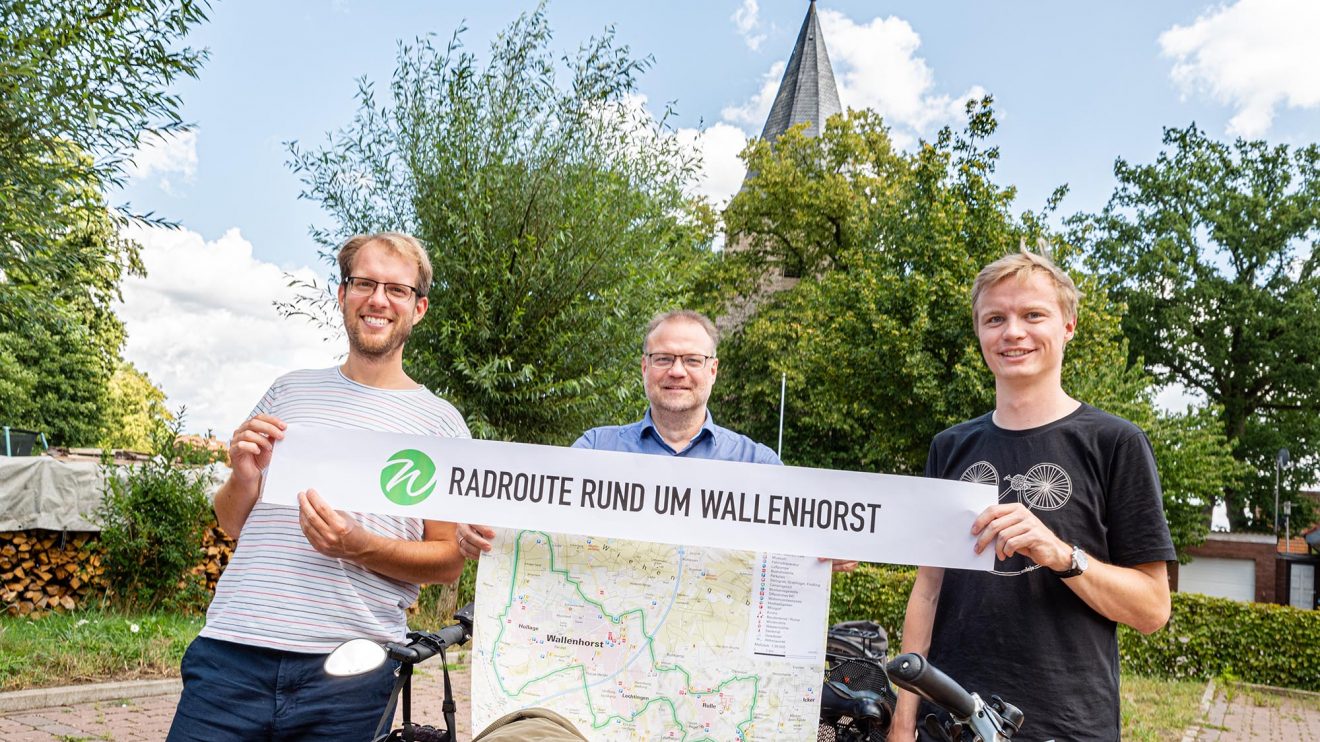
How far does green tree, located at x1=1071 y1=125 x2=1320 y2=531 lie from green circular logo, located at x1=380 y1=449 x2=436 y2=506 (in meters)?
34.3

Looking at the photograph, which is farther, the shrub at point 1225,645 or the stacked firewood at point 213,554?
the shrub at point 1225,645

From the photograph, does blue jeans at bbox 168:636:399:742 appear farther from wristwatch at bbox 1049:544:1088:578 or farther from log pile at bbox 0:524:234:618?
log pile at bbox 0:524:234:618

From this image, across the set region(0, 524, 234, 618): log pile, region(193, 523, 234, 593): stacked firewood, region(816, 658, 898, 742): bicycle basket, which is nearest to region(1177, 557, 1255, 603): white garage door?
region(193, 523, 234, 593): stacked firewood

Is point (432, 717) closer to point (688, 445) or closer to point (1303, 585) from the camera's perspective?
point (688, 445)

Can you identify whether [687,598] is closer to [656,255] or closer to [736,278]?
[656,255]

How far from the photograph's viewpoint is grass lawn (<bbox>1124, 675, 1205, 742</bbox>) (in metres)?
9.40

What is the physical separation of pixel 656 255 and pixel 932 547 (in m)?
9.70

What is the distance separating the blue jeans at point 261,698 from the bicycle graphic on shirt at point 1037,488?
5.65ft

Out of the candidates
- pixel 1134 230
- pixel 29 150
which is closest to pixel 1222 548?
pixel 1134 230

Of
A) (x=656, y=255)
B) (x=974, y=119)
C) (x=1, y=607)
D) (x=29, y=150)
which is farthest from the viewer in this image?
(x=974, y=119)

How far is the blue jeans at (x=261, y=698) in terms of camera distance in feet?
7.87

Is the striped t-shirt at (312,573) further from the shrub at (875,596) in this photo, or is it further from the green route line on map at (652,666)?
the shrub at (875,596)

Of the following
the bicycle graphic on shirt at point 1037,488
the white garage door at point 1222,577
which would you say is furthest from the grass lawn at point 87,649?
the white garage door at point 1222,577

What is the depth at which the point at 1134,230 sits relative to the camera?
3400 cm
